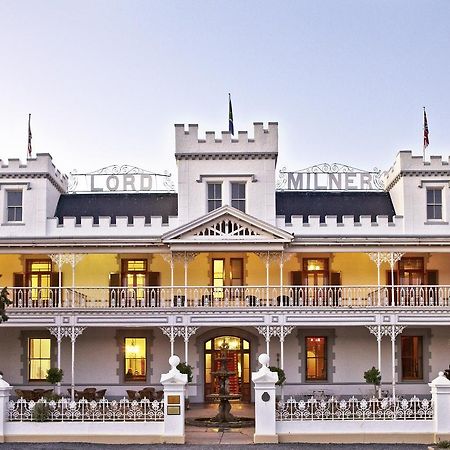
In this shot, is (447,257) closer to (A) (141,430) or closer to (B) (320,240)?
(B) (320,240)

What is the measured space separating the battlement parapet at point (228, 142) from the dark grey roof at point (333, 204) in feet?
9.43

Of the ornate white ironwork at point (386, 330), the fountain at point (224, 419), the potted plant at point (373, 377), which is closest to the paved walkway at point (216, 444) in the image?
the fountain at point (224, 419)

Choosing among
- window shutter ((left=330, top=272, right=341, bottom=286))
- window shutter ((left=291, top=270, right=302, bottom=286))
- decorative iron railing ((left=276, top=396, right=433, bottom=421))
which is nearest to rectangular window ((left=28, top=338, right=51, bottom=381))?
window shutter ((left=291, top=270, right=302, bottom=286))

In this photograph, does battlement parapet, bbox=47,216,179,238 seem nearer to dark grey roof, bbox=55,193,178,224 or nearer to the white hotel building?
the white hotel building

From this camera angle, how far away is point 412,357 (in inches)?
1147

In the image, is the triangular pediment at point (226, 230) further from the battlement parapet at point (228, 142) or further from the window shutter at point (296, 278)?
the battlement parapet at point (228, 142)

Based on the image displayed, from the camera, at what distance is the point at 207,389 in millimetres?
28625

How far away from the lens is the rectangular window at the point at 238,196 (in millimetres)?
29062

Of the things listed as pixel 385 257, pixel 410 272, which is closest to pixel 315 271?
pixel 385 257

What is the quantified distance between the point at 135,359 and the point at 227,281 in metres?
4.09

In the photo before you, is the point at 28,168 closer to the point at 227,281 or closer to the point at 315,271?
the point at 227,281

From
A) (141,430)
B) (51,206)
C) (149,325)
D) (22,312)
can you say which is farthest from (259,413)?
(51,206)

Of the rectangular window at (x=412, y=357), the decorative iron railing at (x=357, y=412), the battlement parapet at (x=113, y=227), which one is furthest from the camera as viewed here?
the rectangular window at (x=412, y=357)

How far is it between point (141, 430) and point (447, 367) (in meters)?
14.0
